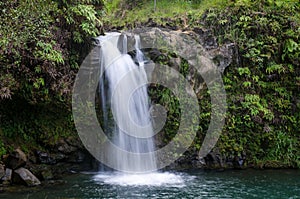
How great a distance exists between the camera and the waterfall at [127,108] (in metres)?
10.0

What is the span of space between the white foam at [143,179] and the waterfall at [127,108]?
448 mm

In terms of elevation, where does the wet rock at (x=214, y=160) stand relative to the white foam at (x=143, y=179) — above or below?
above

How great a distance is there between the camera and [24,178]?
8.01 metres

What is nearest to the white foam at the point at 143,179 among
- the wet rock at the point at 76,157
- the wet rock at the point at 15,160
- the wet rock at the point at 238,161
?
the wet rock at the point at 76,157

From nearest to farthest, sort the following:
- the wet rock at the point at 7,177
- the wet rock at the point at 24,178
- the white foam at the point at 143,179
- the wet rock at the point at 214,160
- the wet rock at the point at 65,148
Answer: the wet rock at the point at 7,177, the wet rock at the point at 24,178, the white foam at the point at 143,179, the wet rock at the point at 65,148, the wet rock at the point at 214,160

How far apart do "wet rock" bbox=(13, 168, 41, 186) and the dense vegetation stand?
99 centimetres

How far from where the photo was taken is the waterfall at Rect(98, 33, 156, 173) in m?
10.0

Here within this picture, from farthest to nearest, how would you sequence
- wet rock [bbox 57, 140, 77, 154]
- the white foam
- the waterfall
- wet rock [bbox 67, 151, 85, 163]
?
the waterfall < wet rock [bbox 67, 151, 85, 163] < wet rock [bbox 57, 140, 77, 154] < the white foam

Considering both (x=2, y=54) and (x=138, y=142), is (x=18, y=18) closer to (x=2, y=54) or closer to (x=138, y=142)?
(x=2, y=54)

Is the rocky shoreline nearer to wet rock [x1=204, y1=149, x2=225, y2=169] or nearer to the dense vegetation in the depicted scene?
the dense vegetation

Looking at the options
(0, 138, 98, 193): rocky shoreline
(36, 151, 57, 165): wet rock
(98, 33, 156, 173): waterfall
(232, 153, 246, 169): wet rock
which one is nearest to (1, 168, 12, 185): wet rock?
(0, 138, 98, 193): rocky shoreline

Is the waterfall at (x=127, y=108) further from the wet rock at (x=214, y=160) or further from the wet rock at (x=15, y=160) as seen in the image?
the wet rock at (x=15, y=160)

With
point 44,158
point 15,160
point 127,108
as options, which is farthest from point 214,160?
point 15,160

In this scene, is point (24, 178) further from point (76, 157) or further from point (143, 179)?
→ point (143, 179)
